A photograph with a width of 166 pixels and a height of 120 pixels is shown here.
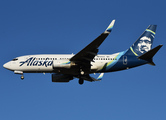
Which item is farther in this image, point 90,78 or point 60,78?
point 90,78

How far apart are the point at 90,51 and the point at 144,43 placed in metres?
10.5

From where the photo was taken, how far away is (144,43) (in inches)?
1656

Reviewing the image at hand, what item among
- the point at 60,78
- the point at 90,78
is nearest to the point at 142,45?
the point at 90,78

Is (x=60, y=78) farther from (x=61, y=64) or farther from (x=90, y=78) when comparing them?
(x=61, y=64)

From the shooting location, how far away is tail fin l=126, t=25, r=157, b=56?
41.0 m

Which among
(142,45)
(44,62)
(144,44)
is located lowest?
(44,62)

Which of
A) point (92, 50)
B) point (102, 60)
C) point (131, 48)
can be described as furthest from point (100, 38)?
point (131, 48)

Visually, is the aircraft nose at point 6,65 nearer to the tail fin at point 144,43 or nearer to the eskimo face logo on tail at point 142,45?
the tail fin at point 144,43

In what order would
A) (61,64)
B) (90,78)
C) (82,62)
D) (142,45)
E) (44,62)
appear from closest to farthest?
(61,64) → (82,62) → (44,62) → (142,45) → (90,78)

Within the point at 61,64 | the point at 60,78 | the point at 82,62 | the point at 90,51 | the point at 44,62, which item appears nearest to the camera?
the point at 90,51

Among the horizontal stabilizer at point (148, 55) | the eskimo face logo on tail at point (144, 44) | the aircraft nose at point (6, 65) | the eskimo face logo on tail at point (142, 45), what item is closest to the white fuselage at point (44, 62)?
the aircraft nose at point (6, 65)

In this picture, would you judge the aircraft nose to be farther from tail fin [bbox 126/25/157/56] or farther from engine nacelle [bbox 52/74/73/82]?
tail fin [bbox 126/25/157/56]

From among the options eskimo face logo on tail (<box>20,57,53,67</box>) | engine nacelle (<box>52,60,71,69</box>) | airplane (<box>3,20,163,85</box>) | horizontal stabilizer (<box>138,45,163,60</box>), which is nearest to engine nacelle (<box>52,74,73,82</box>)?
airplane (<box>3,20,163,85</box>)

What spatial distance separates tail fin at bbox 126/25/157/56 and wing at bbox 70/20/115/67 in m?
6.80
